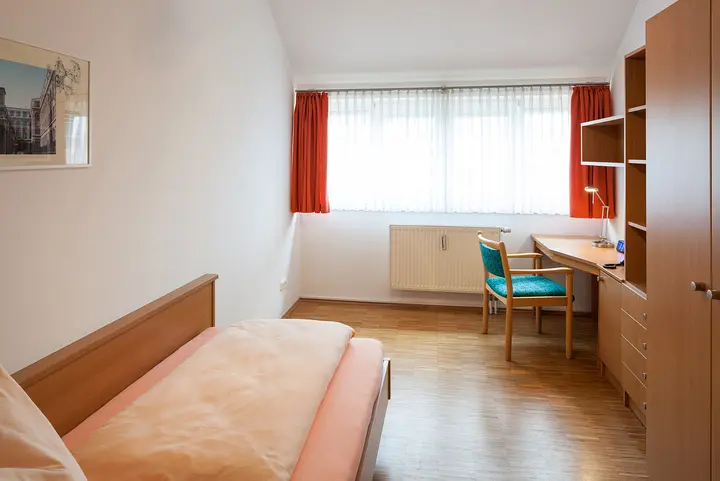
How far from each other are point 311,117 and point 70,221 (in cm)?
348

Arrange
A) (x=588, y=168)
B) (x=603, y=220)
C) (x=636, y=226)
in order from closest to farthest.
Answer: (x=636, y=226) < (x=588, y=168) < (x=603, y=220)

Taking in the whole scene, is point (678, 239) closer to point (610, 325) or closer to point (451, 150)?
point (610, 325)

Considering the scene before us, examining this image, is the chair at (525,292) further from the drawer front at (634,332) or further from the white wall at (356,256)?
the white wall at (356,256)

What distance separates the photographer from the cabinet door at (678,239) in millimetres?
1938

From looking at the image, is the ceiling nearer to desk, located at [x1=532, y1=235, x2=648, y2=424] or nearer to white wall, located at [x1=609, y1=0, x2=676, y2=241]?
white wall, located at [x1=609, y1=0, x2=676, y2=241]

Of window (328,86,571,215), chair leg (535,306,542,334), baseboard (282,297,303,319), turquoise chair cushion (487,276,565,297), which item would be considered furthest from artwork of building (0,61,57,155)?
chair leg (535,306,542,334)

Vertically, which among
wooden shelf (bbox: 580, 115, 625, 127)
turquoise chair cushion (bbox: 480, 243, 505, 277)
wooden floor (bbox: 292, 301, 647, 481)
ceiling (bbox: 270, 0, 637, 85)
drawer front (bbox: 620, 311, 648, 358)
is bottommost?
wooden floor (bbox: 292, 301, 647, 481)

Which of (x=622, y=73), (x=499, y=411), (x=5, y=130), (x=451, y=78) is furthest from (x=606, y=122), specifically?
(x=5, y=130)

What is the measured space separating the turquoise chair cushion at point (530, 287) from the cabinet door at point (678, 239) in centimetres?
169

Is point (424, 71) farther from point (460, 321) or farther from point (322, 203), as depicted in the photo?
point (460, 321)

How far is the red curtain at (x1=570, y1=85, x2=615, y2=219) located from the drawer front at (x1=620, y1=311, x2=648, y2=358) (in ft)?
6.28

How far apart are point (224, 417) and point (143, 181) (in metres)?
1.29

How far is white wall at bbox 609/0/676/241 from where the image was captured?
4.27 metres

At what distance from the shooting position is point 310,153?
5.45 m
